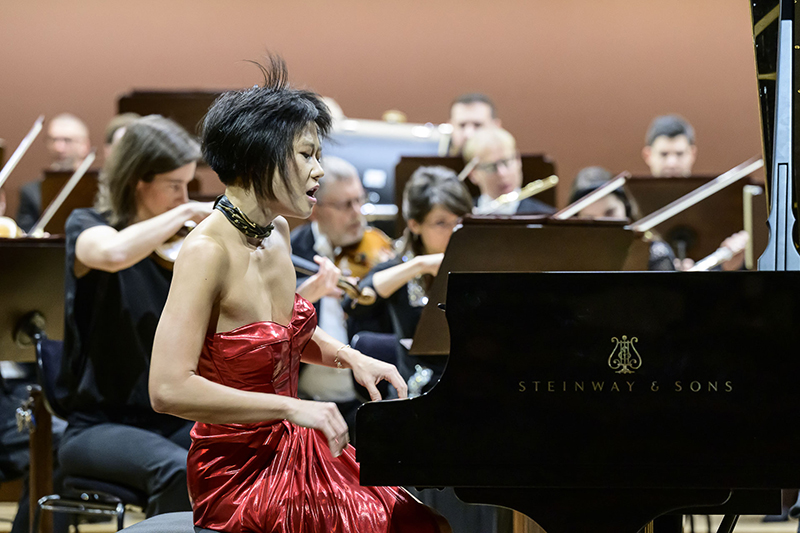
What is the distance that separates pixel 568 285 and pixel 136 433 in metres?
1.25

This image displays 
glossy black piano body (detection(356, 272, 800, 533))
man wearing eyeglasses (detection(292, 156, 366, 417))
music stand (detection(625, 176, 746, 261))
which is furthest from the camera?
music stand (detection(625, 176, 746, 261))

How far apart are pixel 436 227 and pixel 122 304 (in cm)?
94

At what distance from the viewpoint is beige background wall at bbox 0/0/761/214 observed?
18.3 ft

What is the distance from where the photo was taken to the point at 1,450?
7.88 ft

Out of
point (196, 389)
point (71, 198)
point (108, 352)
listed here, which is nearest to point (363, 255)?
point (71, 198)

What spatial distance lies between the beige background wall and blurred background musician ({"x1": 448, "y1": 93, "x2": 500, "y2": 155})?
4.38 feet

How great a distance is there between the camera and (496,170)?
372 cm

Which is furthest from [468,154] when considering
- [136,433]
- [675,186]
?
[136,433]

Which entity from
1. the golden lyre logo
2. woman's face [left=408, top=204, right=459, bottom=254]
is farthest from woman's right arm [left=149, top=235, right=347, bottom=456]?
woman's face [left=408, top=204, right=459, bottom=254]

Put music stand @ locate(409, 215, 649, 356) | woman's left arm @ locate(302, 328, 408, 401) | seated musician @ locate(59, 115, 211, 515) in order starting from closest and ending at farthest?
woman's left arm @ locate(302, 328, 408, 401)
music stand @ locate(409, 215, 649, 356)
seated musician @ locate(59, 115, 211, 515)

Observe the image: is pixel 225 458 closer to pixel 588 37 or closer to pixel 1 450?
pixel 1 450

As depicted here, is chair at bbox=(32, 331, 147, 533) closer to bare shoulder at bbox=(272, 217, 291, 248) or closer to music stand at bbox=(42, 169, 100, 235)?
bare shoulder at bbox=(272, 217, 291, 248)

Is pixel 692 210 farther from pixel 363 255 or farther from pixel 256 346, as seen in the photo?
pixel 256 346

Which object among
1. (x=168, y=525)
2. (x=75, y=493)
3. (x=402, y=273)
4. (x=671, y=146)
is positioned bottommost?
(x=75, y=493)
